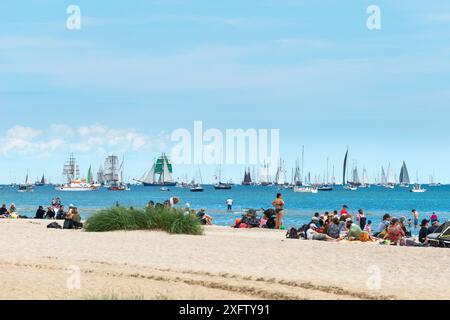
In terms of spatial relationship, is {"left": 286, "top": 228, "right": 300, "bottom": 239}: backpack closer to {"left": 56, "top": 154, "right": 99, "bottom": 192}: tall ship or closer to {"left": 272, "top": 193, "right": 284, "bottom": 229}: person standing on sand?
{"left": 272, "top": 193, "right": 284, "bottom": 229}: person standing on sand

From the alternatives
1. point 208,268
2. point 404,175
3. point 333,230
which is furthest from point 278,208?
point 404,175

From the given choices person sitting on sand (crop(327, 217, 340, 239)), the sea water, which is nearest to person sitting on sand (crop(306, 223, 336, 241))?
person sitting on sand (crop(327, 217, 340, 239))

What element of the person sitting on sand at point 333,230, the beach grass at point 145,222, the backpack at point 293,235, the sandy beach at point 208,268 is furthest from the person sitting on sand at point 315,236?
the beach grass at point 145,222

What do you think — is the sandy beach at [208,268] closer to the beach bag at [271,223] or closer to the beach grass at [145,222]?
the beach grass at [145,222]

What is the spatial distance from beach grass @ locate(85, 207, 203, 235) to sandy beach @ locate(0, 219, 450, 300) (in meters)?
1.10

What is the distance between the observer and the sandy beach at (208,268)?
45.0 ft

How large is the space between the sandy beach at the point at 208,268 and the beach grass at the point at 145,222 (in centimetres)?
110

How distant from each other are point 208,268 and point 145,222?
9266mm

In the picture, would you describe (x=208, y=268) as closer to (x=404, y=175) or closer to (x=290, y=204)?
(x=290, y=204)

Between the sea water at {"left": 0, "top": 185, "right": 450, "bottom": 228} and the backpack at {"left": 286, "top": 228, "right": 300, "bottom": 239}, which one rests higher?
the backpack at {"left": 286, "top": 228, "right": 300, "bottom": 239}

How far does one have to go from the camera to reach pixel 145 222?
26.0m

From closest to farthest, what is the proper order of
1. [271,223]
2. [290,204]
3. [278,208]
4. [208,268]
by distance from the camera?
[208,268]
[278,208]
[271,223]
[290,204]

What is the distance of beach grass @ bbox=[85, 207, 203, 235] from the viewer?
2589 centimetres
